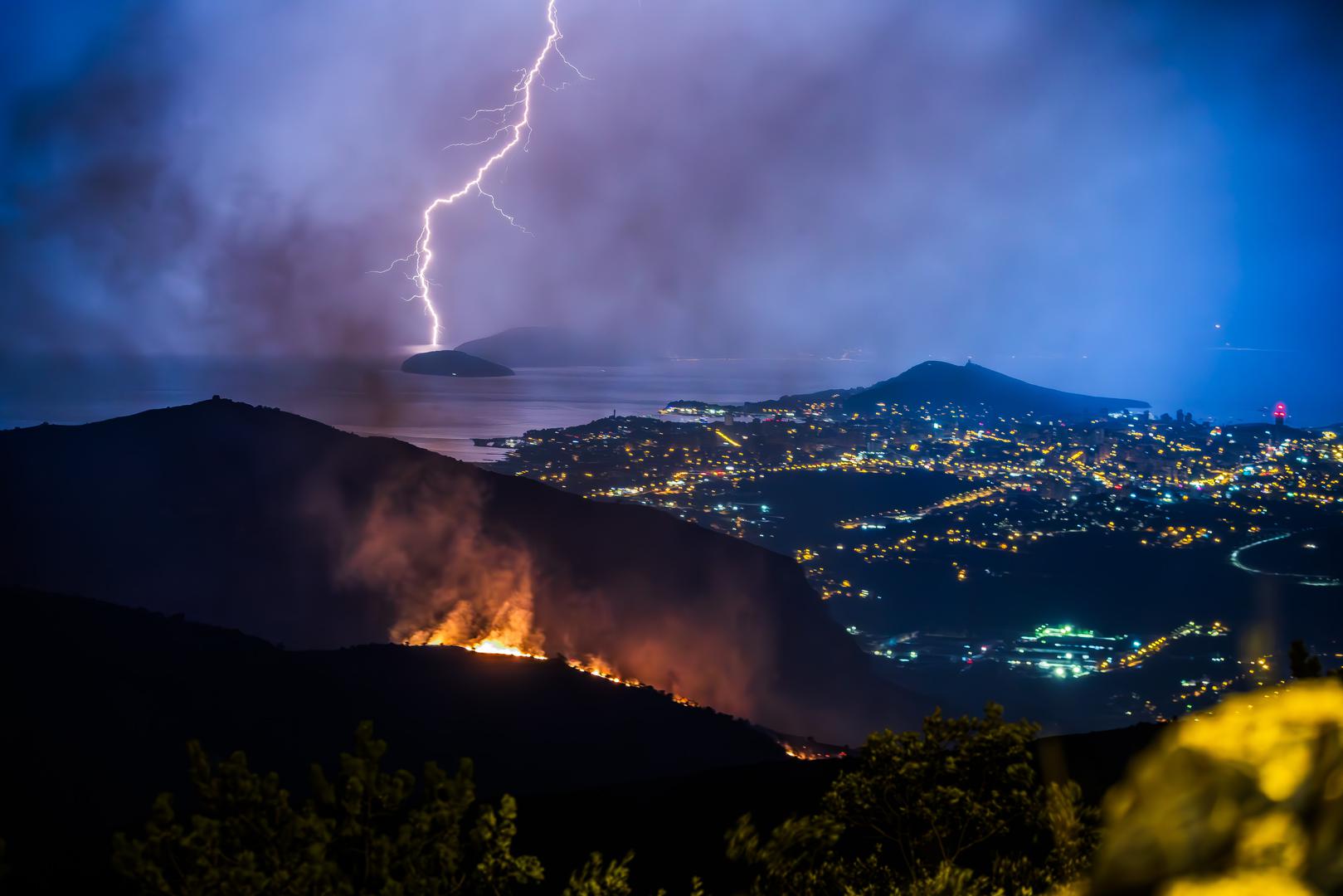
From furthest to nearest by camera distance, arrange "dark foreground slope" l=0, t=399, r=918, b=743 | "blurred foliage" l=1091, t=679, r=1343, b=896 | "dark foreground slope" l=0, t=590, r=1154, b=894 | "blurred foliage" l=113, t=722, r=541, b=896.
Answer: "dark foreground slope" l=0, t=399, r=918, b=743 < "dark foreground slope" l=0, t=590, r=1154, b=894 < "blurred foliage" l=113, t=722, r=541, b=896 < "blurred foliage" l=1091, t=679, r=1343, b=896

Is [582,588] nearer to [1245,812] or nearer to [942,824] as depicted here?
[942,824]

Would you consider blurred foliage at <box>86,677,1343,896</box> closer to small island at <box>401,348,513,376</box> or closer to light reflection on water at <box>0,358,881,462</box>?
light reflection on water at <box>0,358,881,462</box>

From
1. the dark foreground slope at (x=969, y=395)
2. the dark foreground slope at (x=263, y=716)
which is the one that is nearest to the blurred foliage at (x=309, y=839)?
the dark foreground slope at (x=263, y=716)

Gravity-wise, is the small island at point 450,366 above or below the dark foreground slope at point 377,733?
above

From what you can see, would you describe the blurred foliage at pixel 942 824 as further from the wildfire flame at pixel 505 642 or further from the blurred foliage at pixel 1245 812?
the wildfire flame at pixel 505 642

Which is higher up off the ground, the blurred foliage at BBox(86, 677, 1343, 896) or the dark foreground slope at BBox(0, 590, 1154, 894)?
the blurred foliage at BBox(86, 677, 1343, 896)

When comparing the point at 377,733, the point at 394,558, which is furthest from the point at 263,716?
the point at 394,558

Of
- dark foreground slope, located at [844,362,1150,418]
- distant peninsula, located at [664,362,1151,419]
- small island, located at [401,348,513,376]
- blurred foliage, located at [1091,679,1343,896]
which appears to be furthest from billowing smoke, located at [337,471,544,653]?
small island, located at [401,348,513,376]
